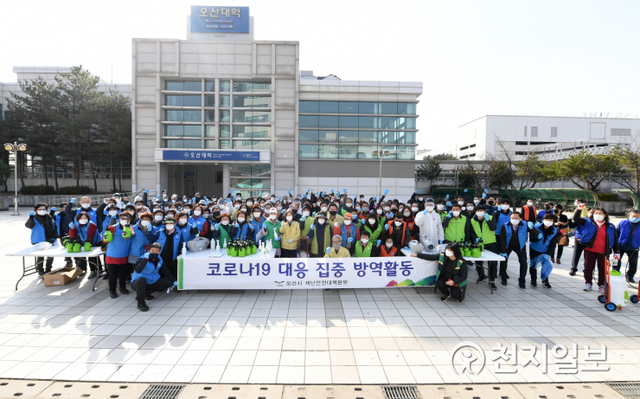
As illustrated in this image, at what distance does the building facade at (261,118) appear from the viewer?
25.4 metres

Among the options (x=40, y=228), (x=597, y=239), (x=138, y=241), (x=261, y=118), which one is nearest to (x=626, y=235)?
(x=597, y=239)

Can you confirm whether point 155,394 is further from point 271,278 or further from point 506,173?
point 506,173

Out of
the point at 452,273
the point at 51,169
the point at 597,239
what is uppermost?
the point at 51,169

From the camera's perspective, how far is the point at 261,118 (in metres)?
26.4

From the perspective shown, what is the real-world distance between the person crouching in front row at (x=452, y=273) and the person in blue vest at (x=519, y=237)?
186 cm

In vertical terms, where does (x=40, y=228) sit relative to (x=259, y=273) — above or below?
above

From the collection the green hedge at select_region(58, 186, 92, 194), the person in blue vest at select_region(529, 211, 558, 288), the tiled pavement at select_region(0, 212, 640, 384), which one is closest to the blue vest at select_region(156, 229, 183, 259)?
the tiled pavement at select_region(0, 212, 640, 384)

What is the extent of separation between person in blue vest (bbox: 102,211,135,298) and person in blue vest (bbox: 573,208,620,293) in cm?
1057

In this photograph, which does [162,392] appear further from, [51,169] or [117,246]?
[51,169]

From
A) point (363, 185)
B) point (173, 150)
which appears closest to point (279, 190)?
point (363, 185)

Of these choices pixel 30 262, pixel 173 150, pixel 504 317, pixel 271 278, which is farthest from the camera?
pixel 173 150

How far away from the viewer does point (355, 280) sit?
711 cm

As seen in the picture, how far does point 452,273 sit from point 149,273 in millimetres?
6577

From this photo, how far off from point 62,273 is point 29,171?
119 ft
